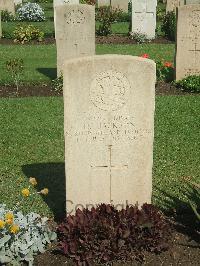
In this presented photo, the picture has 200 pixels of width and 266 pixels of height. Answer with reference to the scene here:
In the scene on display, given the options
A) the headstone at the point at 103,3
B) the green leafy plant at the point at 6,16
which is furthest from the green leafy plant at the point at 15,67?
the headstone at the point at 103,3

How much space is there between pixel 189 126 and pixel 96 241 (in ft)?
15.0

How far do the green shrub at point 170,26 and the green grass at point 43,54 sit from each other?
4.54ft

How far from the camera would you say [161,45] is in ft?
57.6

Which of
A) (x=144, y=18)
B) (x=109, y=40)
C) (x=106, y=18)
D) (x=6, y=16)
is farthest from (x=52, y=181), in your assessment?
(x=6, y=16)

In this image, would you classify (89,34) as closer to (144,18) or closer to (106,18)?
(144,18)

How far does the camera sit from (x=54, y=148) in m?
7.91

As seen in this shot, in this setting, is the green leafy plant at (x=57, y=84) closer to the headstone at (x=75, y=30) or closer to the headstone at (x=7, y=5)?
the headstone at (x=75, y=30)

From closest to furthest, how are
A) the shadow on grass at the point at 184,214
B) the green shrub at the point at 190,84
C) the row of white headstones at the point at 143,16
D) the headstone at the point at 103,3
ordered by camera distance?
the shadow on grass at the point at 184,214 < the green shrub at the point at 190,84 < the row of white headstones at the point at 143,16 < the headstone at the point at 103,3

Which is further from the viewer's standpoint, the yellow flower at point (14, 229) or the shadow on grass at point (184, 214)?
the shadow on grass at point (184, 214)

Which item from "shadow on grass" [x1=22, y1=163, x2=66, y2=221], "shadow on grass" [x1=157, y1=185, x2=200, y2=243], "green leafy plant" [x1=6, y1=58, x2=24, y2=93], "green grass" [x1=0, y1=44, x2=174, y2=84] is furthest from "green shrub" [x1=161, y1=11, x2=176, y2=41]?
"shadow on grass" [x1=157, y1=185, x2=200, y2=243]

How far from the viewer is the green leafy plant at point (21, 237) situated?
4.70 meters

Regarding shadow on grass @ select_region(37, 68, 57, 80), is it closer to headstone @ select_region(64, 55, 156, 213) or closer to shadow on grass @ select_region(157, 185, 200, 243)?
shadow on grass @ select_region(157, 185, 200, 243)

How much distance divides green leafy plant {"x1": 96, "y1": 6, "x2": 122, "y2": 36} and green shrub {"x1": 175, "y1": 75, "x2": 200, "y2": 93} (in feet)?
25.7

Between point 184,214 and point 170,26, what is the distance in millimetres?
14221
